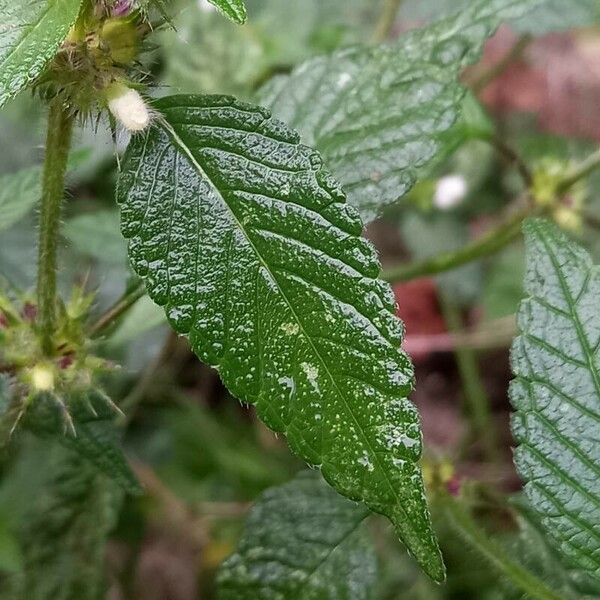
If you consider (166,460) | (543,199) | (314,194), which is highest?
(543,199)

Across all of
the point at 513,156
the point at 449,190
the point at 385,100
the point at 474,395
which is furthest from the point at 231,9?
the point at 474,395

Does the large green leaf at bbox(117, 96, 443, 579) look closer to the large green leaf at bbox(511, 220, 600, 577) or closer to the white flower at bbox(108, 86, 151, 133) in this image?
the white flower at bbox(108, 86, 151, 133)

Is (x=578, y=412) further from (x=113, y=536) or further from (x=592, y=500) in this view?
(x=113, y=536)

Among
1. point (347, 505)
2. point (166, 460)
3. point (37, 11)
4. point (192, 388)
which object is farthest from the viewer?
point (192, 388)

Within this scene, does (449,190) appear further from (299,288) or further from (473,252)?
(299,288)

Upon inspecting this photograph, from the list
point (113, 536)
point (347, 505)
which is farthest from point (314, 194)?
point (113, 536)

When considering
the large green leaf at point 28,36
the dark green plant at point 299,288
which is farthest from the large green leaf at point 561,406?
the large green leaf at point 28,36

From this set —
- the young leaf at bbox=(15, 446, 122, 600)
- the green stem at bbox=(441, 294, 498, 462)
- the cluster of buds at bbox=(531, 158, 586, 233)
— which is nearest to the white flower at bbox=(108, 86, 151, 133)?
the young leaf at bbox=(15, 446, 122, 600)
